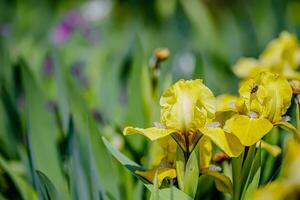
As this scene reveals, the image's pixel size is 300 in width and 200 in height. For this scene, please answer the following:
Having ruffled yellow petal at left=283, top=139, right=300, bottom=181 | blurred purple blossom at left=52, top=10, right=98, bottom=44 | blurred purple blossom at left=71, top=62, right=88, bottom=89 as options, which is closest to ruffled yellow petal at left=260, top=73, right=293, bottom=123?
ruffled yellow petal at left=283, top=139, right=300, bottom=181

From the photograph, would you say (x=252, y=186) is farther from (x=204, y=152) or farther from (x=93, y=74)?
(x=93, y=74)

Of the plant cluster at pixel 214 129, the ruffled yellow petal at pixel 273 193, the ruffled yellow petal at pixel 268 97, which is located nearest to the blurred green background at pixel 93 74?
the plant cluster at pixel 214 129

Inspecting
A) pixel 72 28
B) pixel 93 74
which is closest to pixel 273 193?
pixel 93 74

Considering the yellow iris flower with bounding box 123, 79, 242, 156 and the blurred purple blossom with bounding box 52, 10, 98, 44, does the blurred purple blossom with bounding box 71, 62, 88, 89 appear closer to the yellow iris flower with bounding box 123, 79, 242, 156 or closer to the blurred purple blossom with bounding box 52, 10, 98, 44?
the blurred purple blossom with bounding box 52, 10, 98, 44

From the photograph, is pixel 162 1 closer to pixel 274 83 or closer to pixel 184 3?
pixel 184 3

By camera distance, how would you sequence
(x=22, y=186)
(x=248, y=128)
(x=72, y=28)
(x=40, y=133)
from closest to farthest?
(x=248, y=128), (x=22, y=186), (x=40, y=133), (x=72, y=28)

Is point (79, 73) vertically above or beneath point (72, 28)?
beneath
